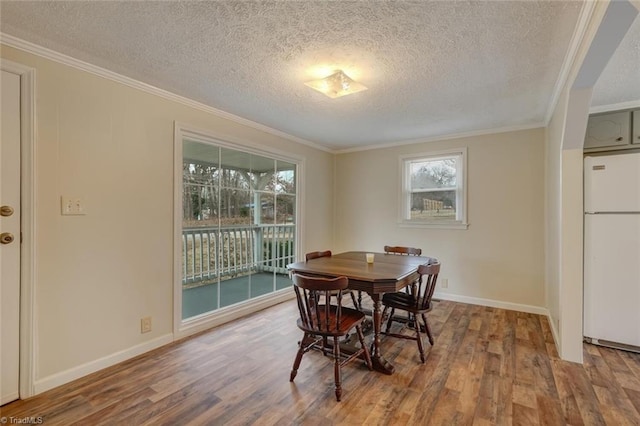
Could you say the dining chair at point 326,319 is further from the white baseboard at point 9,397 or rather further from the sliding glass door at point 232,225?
the white baseboard at point 9,397

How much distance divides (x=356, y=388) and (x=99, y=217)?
2.27m

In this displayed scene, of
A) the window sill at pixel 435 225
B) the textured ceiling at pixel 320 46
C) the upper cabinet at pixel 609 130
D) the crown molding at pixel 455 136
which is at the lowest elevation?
the window sill at pixel 435 225

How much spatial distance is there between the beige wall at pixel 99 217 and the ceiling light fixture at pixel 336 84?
1408mm

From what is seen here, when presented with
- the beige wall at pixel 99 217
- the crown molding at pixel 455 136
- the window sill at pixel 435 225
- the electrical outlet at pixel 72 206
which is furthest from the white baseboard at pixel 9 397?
the crown molding at pixel 455 136

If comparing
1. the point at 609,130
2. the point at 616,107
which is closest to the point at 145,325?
the point at 609,130

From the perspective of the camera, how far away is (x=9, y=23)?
177 cm

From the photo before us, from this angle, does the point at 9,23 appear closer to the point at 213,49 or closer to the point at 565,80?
the point at 213,49

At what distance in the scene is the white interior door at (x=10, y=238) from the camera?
74.5 inches

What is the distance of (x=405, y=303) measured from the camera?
2602 millimetres

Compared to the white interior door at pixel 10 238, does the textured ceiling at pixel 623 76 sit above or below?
above

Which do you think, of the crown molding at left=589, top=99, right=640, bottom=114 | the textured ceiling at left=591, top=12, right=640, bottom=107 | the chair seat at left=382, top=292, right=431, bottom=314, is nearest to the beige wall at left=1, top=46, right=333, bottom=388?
the chair seat at left=382, top=292, right=431, bottom=314

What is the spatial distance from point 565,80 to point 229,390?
3.34 metres

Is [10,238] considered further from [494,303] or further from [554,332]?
[494,303]

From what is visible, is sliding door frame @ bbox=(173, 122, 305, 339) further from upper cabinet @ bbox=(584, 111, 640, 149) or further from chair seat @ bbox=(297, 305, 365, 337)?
upper cabinet @ bbox=(584, 111, 640, 149)
